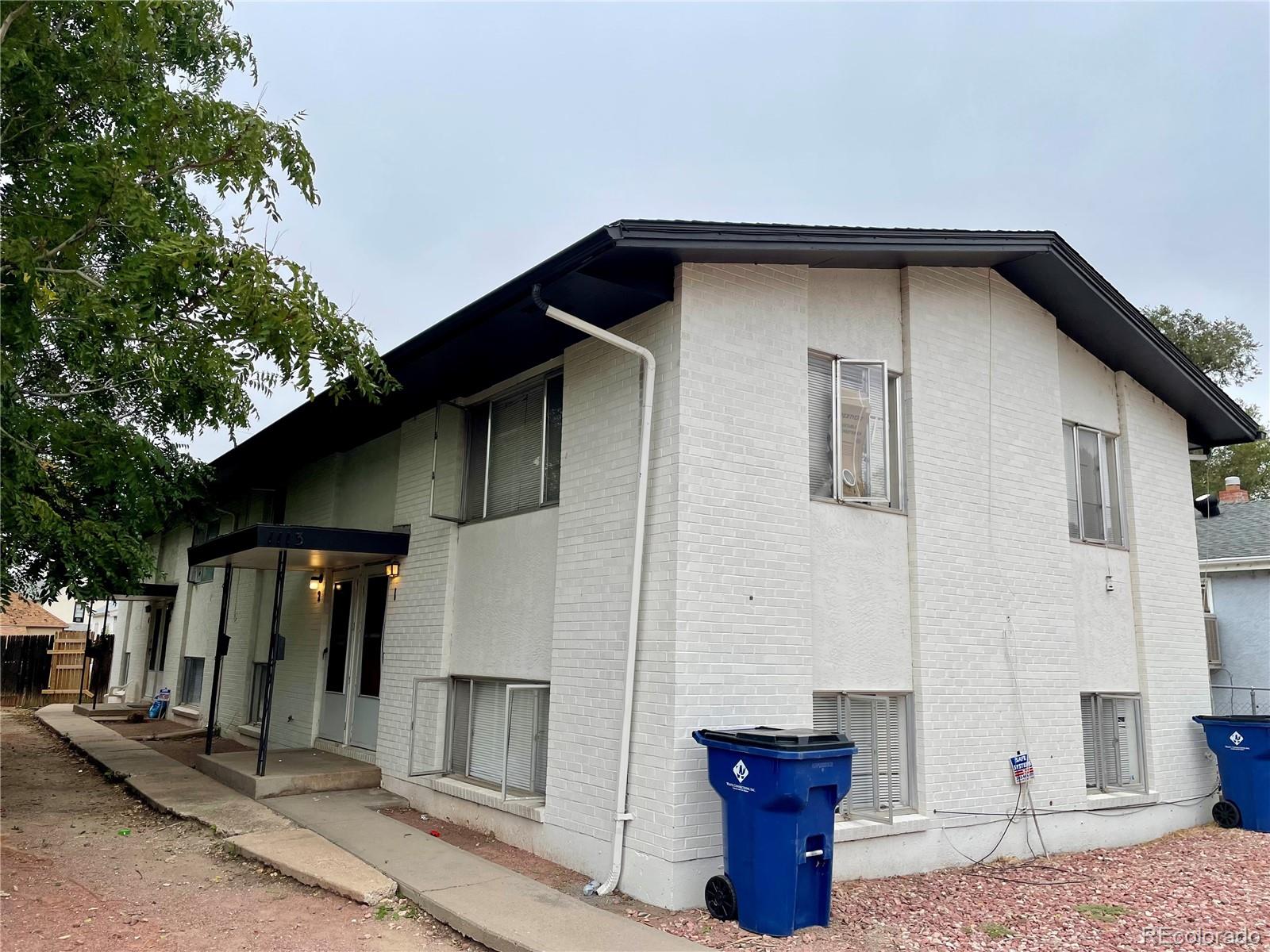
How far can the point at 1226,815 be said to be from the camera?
9398 millimetres

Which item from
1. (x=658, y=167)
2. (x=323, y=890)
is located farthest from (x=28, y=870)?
(x=658, y=167)

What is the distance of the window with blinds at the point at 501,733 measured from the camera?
7652 mm

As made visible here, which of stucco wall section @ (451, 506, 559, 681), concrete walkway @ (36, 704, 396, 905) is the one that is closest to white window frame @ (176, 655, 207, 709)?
concrete walkway @ (36, 704, 396, 905)

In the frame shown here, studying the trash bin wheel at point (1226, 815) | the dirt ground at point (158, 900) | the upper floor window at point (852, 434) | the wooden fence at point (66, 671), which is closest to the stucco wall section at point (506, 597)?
the upper floor window at point (852, 434)

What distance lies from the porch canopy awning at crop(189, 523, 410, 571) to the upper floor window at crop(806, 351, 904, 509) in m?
5.07

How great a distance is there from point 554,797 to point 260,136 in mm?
5294

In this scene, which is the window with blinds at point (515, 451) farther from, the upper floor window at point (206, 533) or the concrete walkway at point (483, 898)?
the upper floor window at point (206, 533)

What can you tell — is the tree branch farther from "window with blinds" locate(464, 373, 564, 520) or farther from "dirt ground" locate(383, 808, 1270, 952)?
"dirt ground" locate(383, 808, 1270, 952)

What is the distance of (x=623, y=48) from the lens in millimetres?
12578

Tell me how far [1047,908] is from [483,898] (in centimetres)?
401

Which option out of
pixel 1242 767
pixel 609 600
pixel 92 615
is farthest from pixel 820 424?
pixel 92 615

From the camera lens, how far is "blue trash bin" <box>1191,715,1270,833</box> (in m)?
9.10

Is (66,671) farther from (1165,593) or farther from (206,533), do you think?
(1165,593)

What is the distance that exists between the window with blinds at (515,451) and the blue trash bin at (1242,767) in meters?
7.54
